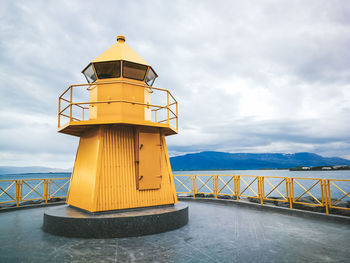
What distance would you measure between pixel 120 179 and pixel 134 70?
144 inches

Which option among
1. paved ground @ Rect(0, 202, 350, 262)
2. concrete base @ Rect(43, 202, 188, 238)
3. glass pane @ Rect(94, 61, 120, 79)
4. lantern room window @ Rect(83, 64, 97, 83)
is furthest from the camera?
lantern room window @ Rect(83, 64, 97, 83)

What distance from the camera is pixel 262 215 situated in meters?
8.27

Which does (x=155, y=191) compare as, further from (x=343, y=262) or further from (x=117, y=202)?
(x=343, y=262)

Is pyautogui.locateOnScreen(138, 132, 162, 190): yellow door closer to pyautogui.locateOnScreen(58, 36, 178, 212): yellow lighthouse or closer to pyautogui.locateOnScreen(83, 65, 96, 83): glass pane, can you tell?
pyautogui.locateOnScreen(58, 36, 178, 212): yellow lighthouse

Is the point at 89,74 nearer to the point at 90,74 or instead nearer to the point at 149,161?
the point at 90,74

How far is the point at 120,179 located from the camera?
22.1 ft

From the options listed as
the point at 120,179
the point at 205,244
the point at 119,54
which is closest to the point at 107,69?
the point at 119,54

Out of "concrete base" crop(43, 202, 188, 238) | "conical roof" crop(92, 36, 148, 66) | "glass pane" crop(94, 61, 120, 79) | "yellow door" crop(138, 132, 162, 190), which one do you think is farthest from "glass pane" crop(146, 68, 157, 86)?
"concrete base" crop(43, 202, 188, 238)

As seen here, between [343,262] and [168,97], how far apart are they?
602 centimetres

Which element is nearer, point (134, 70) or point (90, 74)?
point (134, 70)

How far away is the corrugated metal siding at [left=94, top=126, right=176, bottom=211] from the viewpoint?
646cm

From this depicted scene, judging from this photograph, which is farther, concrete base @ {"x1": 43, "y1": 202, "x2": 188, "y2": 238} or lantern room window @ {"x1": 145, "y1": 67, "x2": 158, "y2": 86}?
lantern room window @ {"x1": 145, "y1": 67, "x2": 158, "y2": 86}

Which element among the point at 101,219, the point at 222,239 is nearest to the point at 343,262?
Result: the point at 222,239

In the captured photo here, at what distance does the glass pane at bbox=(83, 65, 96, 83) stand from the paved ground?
16.8 feet
